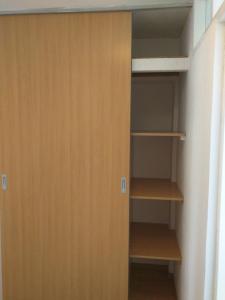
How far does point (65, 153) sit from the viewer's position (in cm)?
200

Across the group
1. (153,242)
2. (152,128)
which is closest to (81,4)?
(152,128)

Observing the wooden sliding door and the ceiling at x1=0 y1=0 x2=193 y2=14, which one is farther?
the wooden sliding door

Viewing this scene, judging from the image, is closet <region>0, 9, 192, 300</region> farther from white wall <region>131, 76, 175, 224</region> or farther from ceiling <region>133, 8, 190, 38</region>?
white wall <region>131, 76, 175, 224</region>

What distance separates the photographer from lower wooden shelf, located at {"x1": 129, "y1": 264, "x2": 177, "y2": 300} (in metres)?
2.32

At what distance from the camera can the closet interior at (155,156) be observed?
2.34 metres

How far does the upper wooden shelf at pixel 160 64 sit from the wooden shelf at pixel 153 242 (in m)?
1.48

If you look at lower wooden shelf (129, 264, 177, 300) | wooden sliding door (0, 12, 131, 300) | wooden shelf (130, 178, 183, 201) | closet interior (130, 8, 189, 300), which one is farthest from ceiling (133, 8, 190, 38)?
lower wooden shelf (129, 264, 177, 300)

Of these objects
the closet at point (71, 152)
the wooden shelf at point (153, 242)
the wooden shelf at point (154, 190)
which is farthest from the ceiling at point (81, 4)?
the wooden shelf at point (153, 242)

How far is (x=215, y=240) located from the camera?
1.25 m

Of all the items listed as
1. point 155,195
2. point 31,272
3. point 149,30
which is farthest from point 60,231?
point 149,30

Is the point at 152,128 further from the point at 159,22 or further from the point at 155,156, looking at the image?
the point at 159,22

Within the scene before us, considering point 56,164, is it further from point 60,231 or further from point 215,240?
point 215,240

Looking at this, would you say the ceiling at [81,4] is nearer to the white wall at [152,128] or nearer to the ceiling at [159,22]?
the ceiling at [159,22]

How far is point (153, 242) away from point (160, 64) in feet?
5.04
